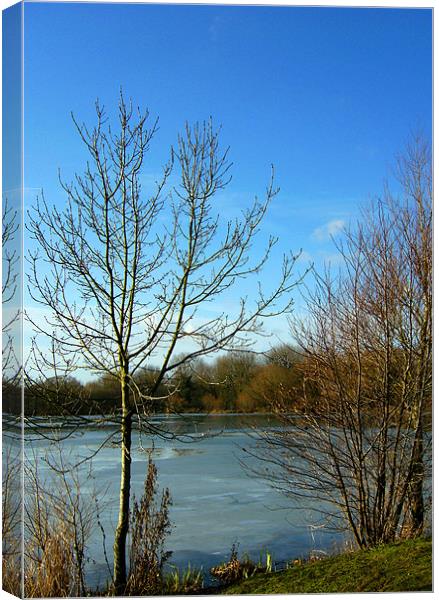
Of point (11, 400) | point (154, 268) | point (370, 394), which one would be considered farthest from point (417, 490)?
point (11, 400)

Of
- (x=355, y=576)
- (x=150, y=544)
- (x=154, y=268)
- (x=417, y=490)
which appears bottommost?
(x=355, y=576)

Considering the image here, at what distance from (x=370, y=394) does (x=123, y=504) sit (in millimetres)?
1851

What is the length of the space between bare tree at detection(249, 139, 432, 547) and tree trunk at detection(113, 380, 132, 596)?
81 cm

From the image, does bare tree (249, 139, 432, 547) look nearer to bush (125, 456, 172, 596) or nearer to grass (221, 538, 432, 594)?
grass (221, 538, 432, 594)

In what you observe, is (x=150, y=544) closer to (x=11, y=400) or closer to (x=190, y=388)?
(x=190, y=388)

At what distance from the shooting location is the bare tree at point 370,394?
4.65 metres

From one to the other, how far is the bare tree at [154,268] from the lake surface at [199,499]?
0.09 meters

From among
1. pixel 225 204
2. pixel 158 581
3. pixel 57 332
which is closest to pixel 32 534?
pixel 158 581

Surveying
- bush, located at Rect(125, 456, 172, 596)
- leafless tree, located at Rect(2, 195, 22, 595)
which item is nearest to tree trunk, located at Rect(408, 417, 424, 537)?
bush, located at Rect(125, 456, 172, 596)

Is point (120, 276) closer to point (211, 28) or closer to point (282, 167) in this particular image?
point (282, 167)

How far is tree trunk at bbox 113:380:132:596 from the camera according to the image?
4215 millimetres

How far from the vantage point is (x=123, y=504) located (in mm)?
4219

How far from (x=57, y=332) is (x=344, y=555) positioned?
2131 millimetres

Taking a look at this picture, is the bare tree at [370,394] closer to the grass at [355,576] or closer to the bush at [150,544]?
the grass at [355,576]
